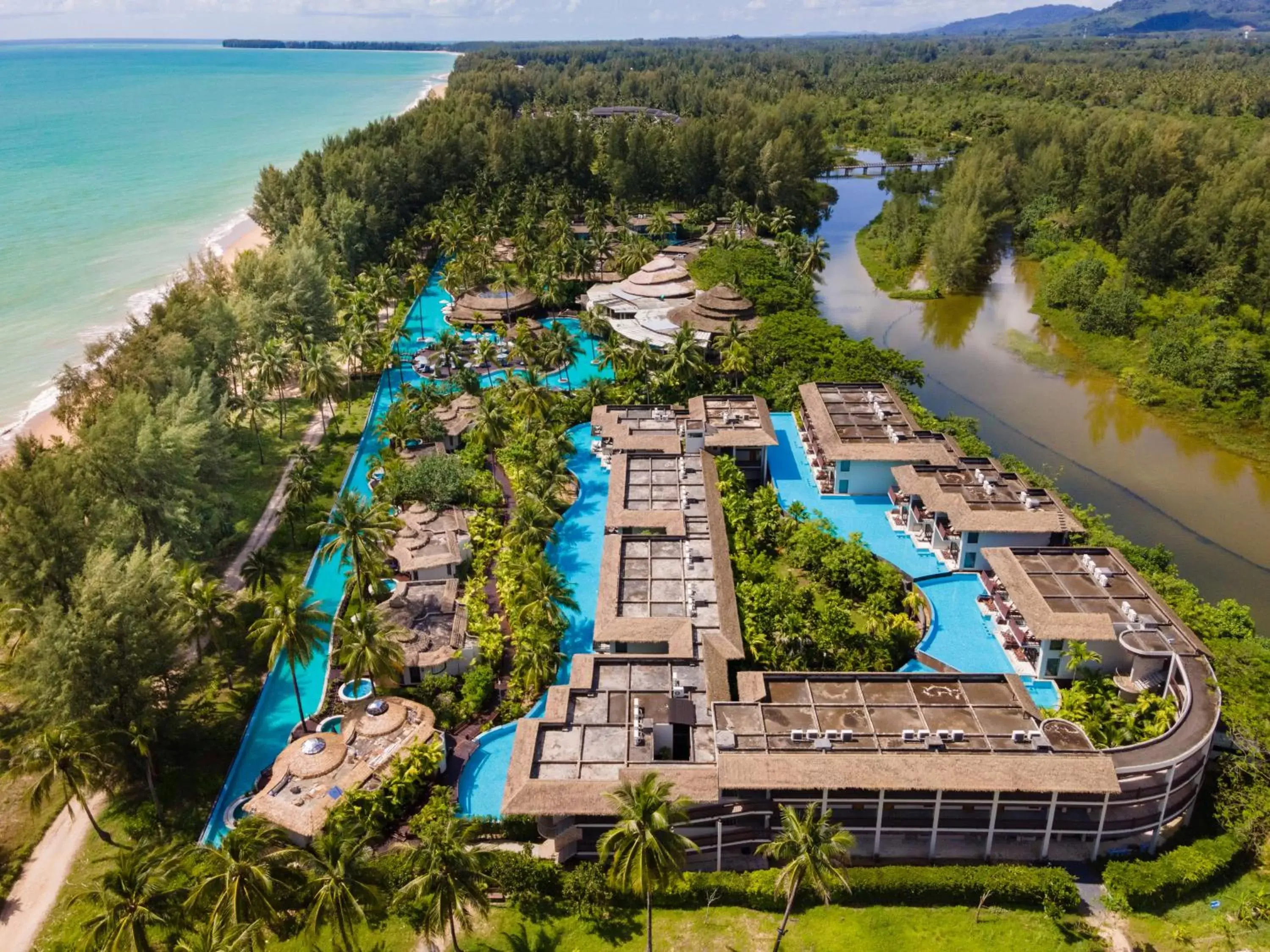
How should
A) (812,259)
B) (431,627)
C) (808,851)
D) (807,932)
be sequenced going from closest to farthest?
(808,851)
(807,932)
(431,627)
(812,259)

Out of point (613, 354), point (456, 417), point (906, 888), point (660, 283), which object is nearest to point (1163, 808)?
point (906, 888)

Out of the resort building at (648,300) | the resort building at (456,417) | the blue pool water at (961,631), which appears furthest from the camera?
the resort building at (648,300)

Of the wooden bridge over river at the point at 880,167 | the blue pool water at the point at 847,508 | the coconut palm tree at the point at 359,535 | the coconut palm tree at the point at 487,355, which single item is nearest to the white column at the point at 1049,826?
the blue pool water at the point at 847,508

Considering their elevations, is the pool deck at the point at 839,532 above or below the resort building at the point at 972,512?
below

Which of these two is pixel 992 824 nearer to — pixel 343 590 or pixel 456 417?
pixel 343 590

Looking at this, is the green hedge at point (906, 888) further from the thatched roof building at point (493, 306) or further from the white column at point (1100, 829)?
the thatched roof building at point (493, 306)

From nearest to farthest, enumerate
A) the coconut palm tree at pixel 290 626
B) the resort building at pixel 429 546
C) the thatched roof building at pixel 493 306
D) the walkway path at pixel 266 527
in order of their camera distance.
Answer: the coconut palm tree at pixel 290 626 → the resort building at pixel 429 546 → the walkway path at pixel 266 527 → the thatched roof building at pixel 493 306

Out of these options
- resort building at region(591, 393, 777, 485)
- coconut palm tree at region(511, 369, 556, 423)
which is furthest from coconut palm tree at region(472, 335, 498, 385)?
resort building at region(591, 393, 777, 485)
